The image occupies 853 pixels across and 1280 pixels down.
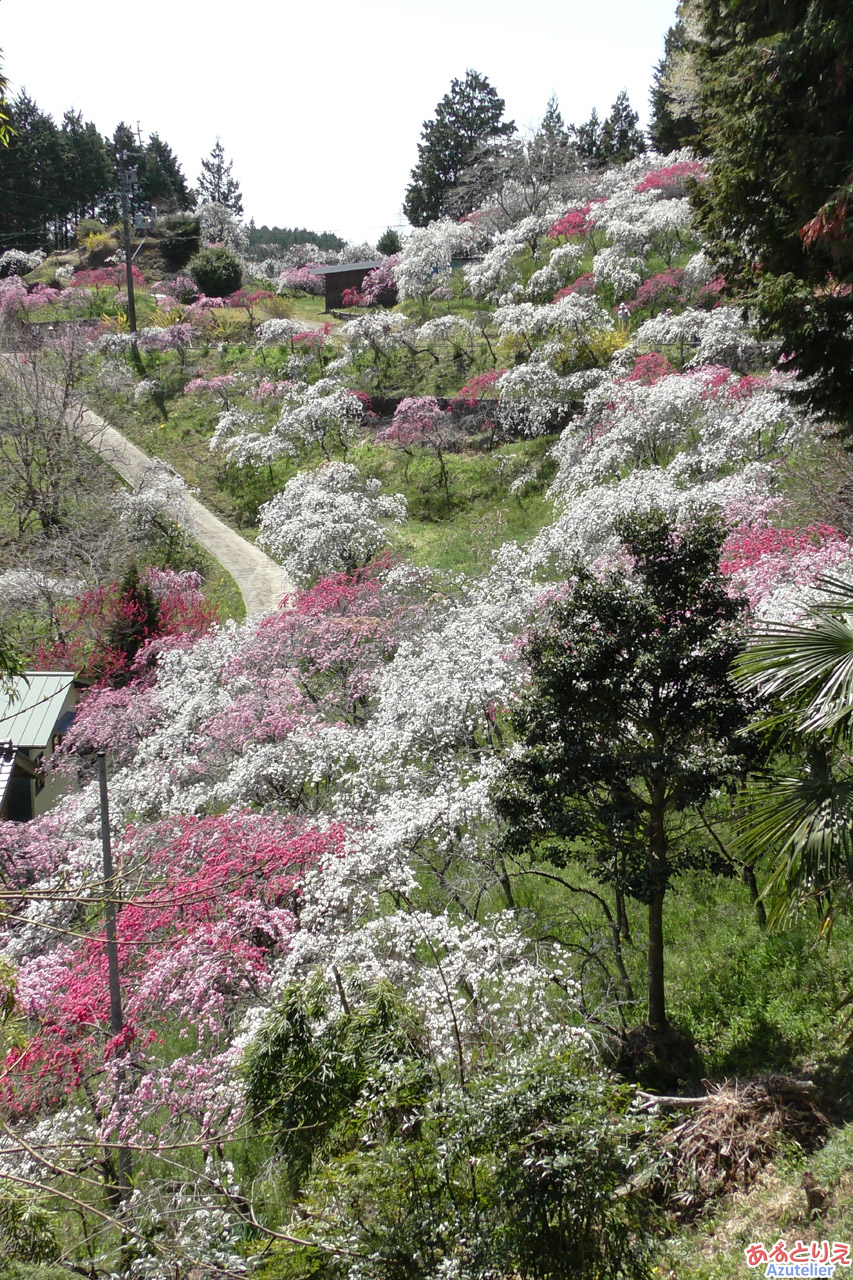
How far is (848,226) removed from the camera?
7062 millimetres

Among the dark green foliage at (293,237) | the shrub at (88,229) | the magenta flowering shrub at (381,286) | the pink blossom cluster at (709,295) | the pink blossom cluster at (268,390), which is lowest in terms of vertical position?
the pink blossom cluster at (709,295)

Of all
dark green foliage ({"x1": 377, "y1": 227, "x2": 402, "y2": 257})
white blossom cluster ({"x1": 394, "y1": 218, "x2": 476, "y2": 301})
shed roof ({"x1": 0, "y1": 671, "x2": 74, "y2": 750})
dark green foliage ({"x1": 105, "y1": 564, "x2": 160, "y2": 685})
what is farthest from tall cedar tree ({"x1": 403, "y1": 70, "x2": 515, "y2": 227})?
shed roof ({"x1": 0, "y1": 671, "x2": 74, "y2": 750})

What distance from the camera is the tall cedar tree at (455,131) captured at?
161ft

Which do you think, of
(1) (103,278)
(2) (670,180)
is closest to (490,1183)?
(2) (670,180)

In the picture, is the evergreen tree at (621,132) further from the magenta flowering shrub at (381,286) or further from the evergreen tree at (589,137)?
the magenta flowering shrub at (381,286)

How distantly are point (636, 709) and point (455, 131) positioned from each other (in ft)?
173

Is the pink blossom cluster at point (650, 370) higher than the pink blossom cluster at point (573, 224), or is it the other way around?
the pink blossom cluster at point (573, 224)

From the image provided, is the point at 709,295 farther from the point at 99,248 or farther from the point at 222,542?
the point at 99,248

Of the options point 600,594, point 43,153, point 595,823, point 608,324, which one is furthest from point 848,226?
point 43,153

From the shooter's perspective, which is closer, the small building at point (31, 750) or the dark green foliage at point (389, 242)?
the small building at point (31, 750)

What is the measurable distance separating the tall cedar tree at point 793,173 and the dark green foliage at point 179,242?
45487 millimetres

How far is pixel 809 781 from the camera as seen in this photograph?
5.47 metres

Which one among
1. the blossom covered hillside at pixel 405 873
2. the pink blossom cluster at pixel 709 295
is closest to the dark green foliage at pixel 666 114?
the pink blossom cluster at pixel 709 295

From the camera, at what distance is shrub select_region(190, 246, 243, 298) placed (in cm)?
4278
